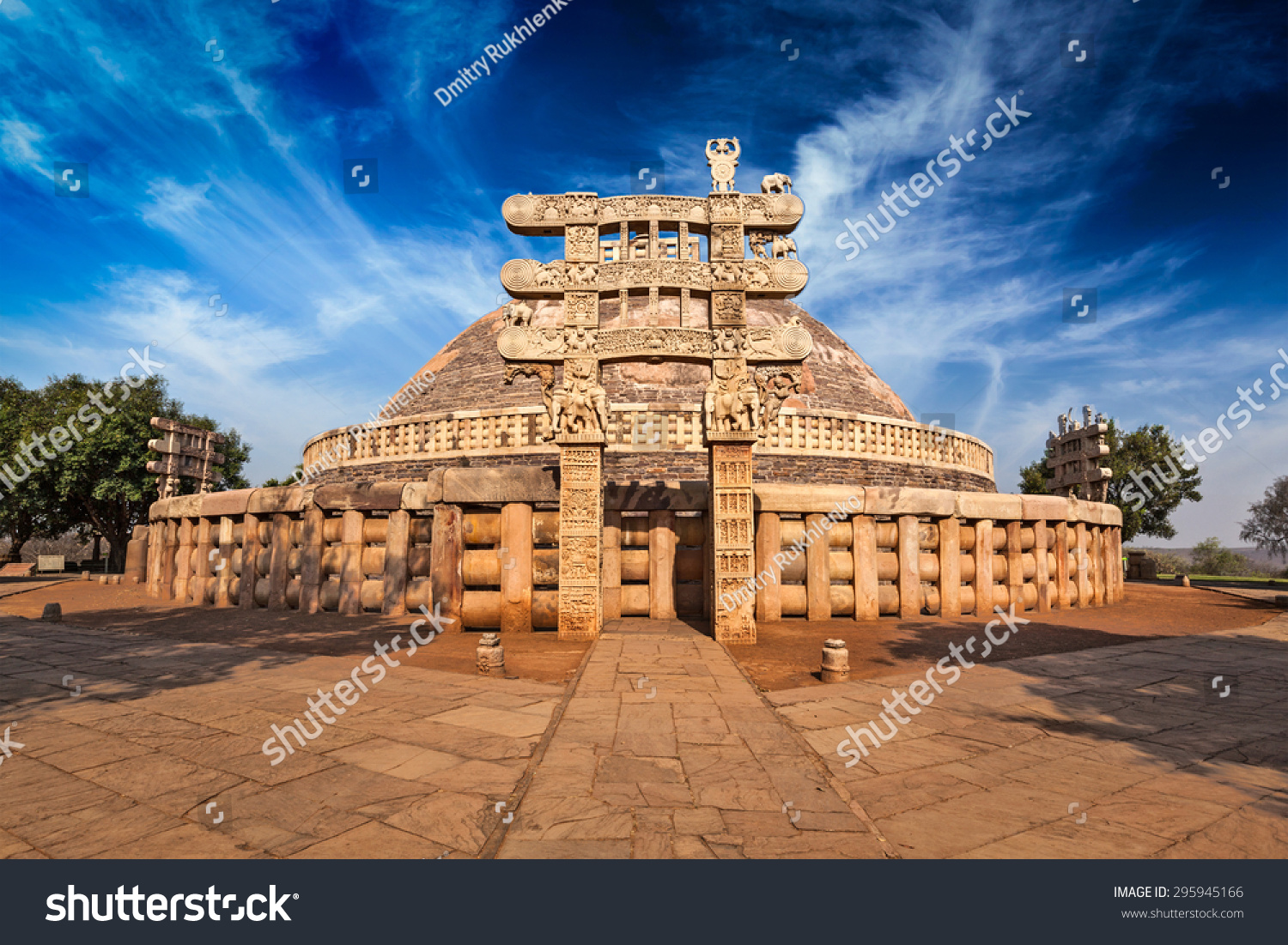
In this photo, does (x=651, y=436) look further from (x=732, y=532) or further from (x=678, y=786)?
(x=678, y=786)

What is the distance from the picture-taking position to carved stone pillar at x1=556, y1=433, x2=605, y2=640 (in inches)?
299

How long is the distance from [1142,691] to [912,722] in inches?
103

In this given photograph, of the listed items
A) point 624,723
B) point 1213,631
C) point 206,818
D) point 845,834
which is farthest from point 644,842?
point 1213,631

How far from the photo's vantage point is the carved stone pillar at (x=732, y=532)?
289 inches

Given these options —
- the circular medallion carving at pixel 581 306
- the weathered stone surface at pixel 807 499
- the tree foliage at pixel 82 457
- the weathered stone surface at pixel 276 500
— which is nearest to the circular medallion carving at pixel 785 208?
the circular medallion carving at pixel 581 306

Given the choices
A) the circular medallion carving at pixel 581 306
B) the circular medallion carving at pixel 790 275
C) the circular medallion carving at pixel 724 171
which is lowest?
the circular medallion carving at pixel 581 306

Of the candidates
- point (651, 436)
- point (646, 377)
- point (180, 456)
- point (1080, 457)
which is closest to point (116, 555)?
point (180, 456)

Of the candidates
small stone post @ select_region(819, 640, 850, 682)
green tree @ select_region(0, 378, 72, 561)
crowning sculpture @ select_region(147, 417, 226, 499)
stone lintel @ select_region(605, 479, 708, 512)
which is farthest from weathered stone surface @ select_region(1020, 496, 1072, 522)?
green tree @ select_region(0, 378, 72, 561)

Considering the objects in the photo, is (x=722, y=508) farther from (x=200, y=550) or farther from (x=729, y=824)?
(x=200, y=550)

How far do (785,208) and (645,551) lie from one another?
17.2 ft

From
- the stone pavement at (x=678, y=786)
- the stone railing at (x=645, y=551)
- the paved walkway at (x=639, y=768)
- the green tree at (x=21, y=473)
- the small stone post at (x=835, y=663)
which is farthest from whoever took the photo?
the green tree at (x=21, y=473)

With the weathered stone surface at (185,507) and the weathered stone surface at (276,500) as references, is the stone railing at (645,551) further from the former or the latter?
the weathered stone surface at (185,507)

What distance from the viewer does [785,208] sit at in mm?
7969

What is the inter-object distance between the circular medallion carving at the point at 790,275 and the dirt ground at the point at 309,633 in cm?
535
